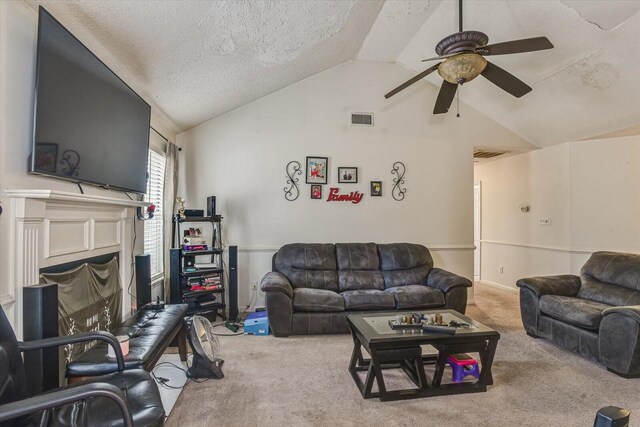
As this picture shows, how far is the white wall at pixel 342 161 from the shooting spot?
4.53m

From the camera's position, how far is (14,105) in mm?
1683

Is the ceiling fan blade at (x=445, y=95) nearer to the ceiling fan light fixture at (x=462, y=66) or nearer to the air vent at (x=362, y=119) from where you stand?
the ceiling fan light fixture at (x=462, y=66)

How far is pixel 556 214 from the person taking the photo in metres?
4.85

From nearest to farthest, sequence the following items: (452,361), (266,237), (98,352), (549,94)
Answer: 1. (98,352)
2. (452,361)
3. (549,94)
4. (266,237)

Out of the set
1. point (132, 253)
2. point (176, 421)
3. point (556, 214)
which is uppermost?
point (556, 214)

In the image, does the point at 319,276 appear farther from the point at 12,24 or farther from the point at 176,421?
the point at 12,24

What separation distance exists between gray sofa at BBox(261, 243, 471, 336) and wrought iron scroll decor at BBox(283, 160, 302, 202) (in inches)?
28.5

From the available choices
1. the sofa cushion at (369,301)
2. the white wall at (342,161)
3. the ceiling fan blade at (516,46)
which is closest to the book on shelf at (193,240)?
the white wall at (342,161)

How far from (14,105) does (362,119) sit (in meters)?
3.86

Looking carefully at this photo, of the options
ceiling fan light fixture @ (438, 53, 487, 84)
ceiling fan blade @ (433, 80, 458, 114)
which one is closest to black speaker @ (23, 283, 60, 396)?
ceiling fan light fixture @ (438, 53, 487, 84)

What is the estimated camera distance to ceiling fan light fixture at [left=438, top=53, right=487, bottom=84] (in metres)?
2.43

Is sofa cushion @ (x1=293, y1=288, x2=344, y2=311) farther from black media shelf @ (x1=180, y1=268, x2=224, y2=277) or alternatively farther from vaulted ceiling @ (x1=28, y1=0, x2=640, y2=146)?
vaulted ceiling @ (x1=28, y1=0, x2=640, y2=146)

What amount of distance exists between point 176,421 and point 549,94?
508cm

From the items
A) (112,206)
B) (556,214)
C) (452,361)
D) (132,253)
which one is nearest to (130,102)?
(112,206)
